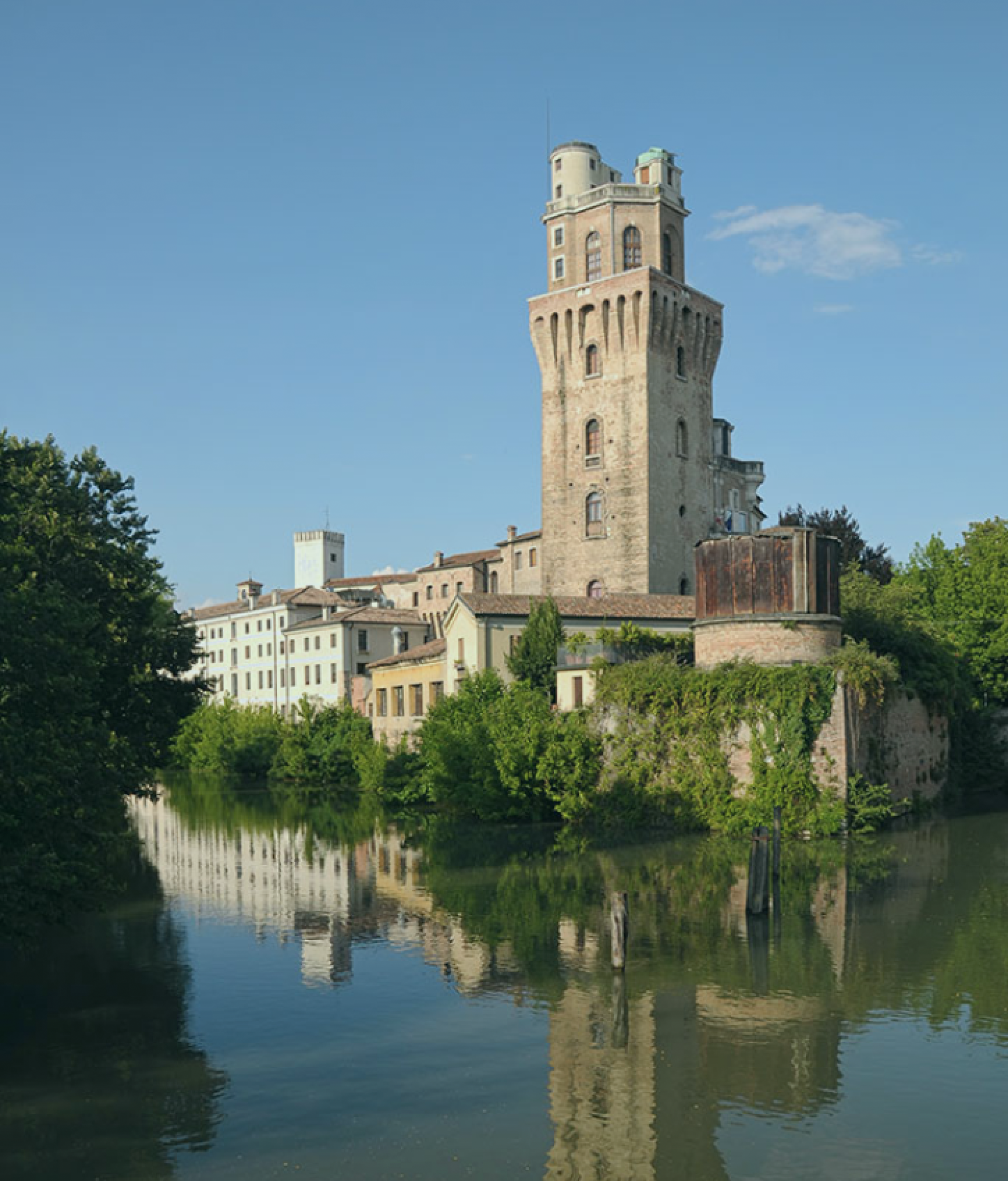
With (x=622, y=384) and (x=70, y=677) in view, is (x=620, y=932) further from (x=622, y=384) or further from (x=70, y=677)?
(x=622, y=384)

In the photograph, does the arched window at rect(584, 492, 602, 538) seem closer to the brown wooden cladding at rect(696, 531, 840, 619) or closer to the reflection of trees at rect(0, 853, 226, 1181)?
the brown wooden cladding at rect(696, 531, 840, 619)

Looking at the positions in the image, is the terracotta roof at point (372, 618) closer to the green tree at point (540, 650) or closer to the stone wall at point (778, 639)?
the green tree at point (540, 650)

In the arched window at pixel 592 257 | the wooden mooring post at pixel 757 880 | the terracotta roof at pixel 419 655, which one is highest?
the arched window at pixel 592 257

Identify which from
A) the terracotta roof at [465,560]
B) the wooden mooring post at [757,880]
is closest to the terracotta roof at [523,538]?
the terracotta roof at [465,560]

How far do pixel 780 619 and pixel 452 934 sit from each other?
54.5 ft

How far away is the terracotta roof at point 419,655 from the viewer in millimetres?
50000

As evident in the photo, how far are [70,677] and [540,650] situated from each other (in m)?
26.5

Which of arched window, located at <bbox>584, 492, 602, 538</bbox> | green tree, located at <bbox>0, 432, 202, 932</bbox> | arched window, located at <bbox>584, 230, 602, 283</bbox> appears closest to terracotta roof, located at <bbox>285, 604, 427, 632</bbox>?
arched window, located at <bbox>584, 492, 602, 538</bbox>

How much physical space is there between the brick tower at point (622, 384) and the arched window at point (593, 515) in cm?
7

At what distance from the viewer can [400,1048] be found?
14992 millimetres

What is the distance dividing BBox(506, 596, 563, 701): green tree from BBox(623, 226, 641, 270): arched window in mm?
22591

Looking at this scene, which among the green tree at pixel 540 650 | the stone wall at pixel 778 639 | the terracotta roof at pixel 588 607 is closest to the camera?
the stone wall at pixel 778 639

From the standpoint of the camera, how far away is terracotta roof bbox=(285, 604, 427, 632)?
66625mm

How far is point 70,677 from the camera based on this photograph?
55.8 feet
